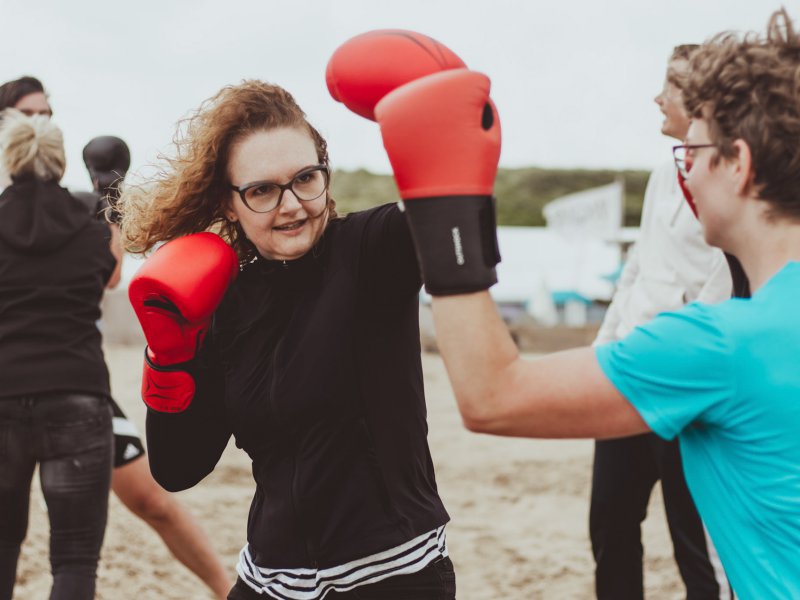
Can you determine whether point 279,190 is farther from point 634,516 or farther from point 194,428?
point 634,516

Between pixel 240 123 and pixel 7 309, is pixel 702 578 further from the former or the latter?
pixel 7 309

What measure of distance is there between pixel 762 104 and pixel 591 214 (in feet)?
65.4

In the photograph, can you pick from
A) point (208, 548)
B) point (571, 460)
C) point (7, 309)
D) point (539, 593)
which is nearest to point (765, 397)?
point (7, 309)

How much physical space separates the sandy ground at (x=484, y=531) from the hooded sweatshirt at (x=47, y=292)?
1.52 metres

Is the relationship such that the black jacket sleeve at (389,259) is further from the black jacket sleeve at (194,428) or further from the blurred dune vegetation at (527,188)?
the blurred dune vegetation at (527,188)

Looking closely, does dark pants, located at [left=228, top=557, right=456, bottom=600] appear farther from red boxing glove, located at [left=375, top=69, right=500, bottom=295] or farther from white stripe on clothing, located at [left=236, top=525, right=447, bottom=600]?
red boxing glove, located at [left=375, top=69, right=500, bottom=295]

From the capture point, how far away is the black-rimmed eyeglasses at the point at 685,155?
1.25 metres

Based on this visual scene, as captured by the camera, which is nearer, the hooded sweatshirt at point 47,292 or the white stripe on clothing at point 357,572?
the white stripe on clothing at point 357,572

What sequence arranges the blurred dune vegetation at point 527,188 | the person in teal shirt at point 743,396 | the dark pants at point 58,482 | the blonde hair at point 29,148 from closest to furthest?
1. the person in teal shirt at point 743,396
2. the dark pants at point 58,482
3. the blonde hair at point 29,148
4. the blurred dune vegetation at point 527,188

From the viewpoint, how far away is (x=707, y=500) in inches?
50.5

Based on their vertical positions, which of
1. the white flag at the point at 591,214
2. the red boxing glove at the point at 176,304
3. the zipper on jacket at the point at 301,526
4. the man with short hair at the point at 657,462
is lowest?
the white flag at the point at 591,214

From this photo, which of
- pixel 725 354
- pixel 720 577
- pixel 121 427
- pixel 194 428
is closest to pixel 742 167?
pixel 725 354

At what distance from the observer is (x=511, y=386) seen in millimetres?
1187

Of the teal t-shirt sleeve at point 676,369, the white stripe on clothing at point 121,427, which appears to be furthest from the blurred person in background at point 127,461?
the teal t-shirt sleeve at point 676,369
